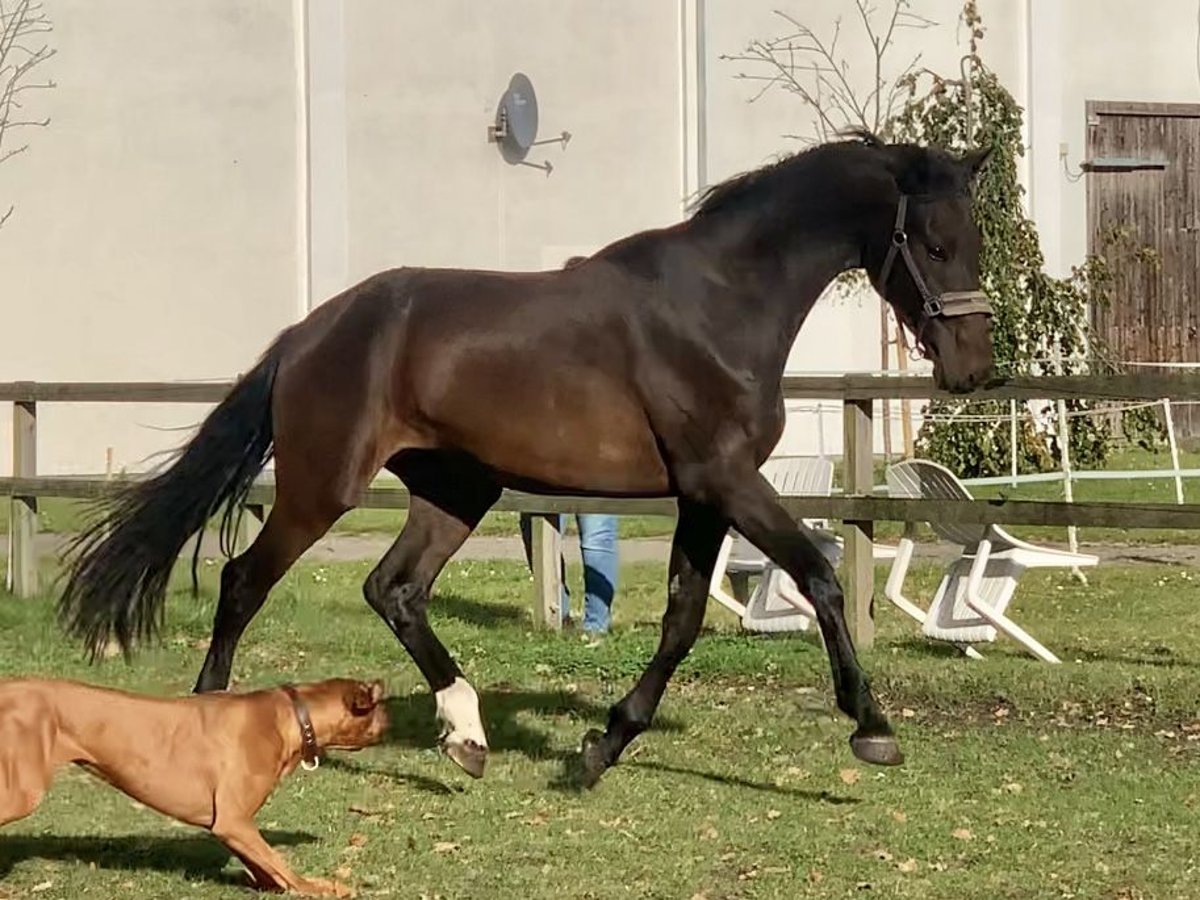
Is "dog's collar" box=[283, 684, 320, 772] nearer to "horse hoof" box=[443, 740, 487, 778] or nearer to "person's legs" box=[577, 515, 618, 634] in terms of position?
"horse hoof" box=[443, 740, 487, 778]

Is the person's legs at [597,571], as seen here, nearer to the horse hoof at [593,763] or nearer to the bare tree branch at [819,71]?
the horse hoof at [593,763]

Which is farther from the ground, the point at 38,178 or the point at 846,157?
the point at 38,178

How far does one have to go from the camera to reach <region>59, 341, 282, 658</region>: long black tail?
6.25 m

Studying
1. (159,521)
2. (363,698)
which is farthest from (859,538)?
(363,698)

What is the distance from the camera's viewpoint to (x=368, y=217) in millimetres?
17703

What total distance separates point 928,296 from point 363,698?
2202mm

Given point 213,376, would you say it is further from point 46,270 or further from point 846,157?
point 846,157

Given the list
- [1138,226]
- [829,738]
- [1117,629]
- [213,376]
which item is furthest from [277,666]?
[1138,226]

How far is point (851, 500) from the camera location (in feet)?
27.5

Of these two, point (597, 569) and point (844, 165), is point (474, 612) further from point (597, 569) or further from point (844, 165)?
point (844, 165)

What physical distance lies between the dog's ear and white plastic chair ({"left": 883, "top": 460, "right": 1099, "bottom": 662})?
3918 millimetres

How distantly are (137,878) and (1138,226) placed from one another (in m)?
16.5

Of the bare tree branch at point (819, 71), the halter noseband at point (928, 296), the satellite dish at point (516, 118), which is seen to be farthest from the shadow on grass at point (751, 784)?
the bare tree branch at point (819, 71)

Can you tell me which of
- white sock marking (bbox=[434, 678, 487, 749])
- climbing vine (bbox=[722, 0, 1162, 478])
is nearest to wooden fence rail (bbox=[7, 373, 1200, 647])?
white sock marking (bbox=[434, 678, 487, 749])
